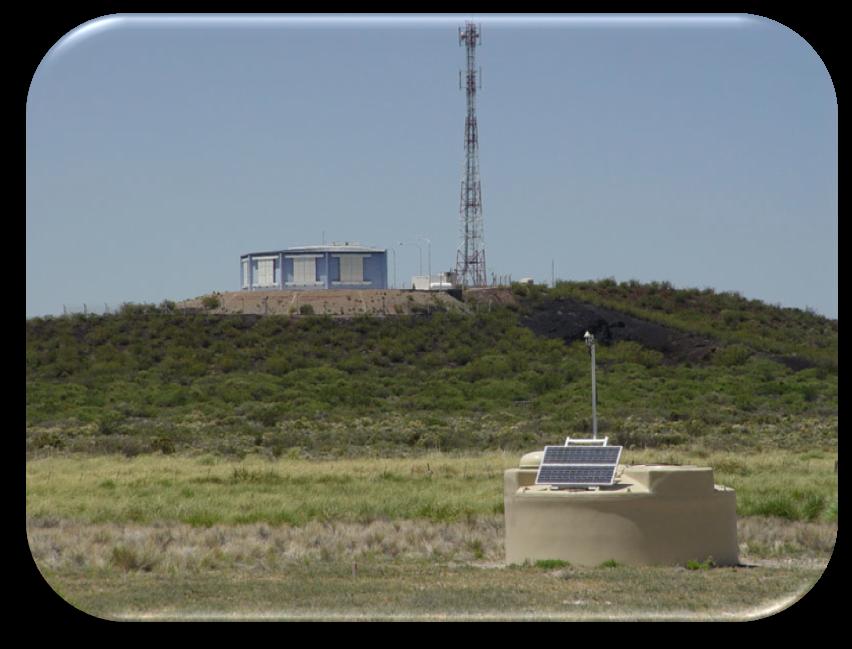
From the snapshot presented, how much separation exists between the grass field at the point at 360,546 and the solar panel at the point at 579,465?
3.43 ft

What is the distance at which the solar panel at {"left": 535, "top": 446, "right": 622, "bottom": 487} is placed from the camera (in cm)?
1555

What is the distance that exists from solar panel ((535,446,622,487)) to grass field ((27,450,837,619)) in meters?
1.05

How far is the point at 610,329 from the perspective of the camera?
6481 centimetres

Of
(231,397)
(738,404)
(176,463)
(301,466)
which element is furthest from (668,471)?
(231,397)

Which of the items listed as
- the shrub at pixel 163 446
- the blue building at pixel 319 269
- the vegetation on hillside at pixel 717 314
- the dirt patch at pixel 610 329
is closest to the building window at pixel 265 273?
the blue building at pixel 319 269

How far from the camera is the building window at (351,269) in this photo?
64875 millimetres

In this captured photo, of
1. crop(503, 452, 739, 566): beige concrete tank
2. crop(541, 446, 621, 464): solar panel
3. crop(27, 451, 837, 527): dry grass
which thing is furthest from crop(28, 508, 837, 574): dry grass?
crop(541, 446, 621, 464): solar panel

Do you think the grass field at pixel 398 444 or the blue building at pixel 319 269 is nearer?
the grass field at pixel 398 444

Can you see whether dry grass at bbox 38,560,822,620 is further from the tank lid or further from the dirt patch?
the dirt patch

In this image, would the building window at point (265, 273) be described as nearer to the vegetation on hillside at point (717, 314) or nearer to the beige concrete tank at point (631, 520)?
the vegetation on hillside at point (717, 314)

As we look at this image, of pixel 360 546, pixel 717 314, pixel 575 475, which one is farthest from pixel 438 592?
pixel 717 314

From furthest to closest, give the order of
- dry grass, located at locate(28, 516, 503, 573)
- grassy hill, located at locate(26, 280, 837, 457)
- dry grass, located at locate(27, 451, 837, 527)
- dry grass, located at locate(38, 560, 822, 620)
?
1. grassy hill, located at locate(26, 280, 837, 457)
2. dry grass, located at locate(27, 451, 837, 527)
3. dry grass, located at locate(28, 516, 503, 573)
4. dry grass, located at locate(38, 560, 822, 620)

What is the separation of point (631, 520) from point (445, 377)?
42985 mm

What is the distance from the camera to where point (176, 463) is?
3434cm
